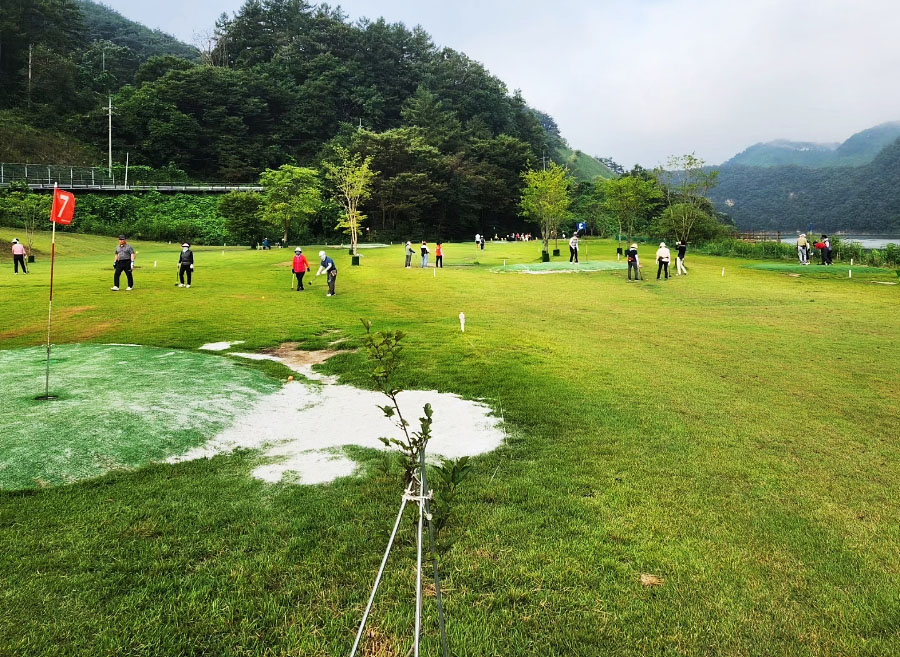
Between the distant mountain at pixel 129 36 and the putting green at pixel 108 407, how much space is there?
127 metres

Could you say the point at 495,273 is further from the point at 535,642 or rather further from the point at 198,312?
the point at 535,642

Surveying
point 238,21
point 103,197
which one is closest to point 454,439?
point 103,197

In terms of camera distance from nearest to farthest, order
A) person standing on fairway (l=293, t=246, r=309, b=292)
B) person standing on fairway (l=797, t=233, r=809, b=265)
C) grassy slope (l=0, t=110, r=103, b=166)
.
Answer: person standing on fairway (l=293, t=246, r=309, b=292), person standing on fairway (l=797, t=233, r=809, b=265), grassy slope (l=0, t=110, r=103, b=166)

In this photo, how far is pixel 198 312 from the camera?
1711 centimetres

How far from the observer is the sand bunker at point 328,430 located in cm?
621

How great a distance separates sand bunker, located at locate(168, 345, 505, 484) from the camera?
621 centimetres

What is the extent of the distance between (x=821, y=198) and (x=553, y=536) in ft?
450

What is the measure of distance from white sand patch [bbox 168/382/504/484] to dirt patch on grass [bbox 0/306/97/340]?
30.6 feet

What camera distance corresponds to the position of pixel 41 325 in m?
14.7

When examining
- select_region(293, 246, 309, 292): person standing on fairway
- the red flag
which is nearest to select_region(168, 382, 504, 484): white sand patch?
the red flag

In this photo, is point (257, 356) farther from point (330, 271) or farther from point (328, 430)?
point (330, 271)

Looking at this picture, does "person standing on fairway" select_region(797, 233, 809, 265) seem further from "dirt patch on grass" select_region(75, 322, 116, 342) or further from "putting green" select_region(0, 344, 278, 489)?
"dirt patch on grass" select_region(75, 322, 116, 342)

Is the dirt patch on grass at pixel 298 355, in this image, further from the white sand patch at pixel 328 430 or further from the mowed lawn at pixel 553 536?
the white sand patch at pixel 328 430

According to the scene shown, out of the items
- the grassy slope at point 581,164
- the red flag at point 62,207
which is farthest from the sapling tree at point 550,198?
the grassy slope at point 581,164
